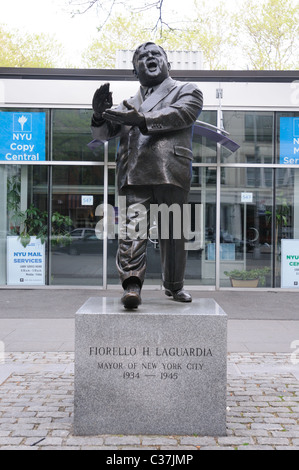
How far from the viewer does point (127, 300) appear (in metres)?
4.15

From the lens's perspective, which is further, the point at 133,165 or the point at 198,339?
the point at 133,165

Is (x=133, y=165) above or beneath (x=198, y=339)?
above

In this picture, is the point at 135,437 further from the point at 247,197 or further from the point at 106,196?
the point at 247,197

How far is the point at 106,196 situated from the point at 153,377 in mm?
8752

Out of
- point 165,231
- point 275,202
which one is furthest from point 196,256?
point 165,231

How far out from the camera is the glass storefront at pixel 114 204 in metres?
12.5

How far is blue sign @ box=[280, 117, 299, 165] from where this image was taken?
12406mm

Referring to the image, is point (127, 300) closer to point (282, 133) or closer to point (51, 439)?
point (51, 439)

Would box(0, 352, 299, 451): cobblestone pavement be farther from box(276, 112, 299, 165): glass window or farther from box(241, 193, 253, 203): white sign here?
box(276, 112, 299, 165): glass window

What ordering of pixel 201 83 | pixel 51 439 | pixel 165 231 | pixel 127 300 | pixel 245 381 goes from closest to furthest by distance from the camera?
pixel 51 439 → pixel 127 300 → pixel 165 231 → pixel 245 381 → pixel 201 83

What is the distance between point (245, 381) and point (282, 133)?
8203mm

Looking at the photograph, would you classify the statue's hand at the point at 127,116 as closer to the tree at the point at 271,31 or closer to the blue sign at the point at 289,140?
the blue sign at the point at 289,140

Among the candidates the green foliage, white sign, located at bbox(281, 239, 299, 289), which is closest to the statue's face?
the green foliage

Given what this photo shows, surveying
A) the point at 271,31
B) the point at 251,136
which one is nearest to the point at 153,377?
the point at 251,136
